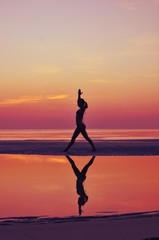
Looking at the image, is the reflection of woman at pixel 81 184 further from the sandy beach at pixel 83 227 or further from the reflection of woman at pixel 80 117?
the reflection of woman at pixel 80 117

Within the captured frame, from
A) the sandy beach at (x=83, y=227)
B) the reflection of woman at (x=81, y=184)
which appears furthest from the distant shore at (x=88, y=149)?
the sandy beach at (x=83, y=227)

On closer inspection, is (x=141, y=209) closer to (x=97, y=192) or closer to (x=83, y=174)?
(x=97, y=192)

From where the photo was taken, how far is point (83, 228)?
6.11 m

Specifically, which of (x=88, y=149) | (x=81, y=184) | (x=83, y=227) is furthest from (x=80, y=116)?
(x=83, y=227)

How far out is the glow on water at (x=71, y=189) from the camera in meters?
7.56

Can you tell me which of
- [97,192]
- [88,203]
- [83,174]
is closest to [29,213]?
[88,203]

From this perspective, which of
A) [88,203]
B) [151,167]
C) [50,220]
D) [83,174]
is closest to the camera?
[50,220]

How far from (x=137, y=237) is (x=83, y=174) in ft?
22.3

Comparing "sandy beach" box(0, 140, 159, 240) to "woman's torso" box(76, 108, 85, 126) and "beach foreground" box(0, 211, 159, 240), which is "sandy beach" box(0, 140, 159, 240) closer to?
"beach foreground" box(0, 211, 159, 240)

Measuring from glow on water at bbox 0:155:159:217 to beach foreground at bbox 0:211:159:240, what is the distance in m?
0.52

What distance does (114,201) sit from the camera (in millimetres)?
8258

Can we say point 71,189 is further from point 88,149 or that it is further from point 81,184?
point 88,149

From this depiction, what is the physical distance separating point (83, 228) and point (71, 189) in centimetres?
362

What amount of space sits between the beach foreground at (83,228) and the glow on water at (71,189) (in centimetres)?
52
